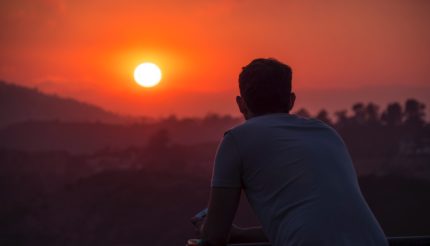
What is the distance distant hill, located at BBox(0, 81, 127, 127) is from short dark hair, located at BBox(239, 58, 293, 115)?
66.5 metres

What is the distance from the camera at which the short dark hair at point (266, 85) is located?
226cm

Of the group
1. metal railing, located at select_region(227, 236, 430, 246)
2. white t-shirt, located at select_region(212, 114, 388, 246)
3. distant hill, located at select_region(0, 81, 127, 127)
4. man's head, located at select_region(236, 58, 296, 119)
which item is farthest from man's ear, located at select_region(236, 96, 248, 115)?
distant hill, located at select_region(0, 81, 127, 127)

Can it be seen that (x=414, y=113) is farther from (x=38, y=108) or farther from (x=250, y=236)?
(x=38, y=108)

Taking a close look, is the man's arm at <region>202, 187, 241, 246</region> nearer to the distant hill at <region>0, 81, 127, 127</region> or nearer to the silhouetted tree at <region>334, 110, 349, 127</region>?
the silhouetted tree at <region>334, 110, 349, 127</region>

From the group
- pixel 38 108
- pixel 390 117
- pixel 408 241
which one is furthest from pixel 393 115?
pixel 38 108

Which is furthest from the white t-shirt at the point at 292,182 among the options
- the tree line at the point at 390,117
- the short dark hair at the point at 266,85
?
the tree line at the point at 390,117

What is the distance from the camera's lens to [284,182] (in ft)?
7.11

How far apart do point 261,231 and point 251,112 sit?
0.45 m

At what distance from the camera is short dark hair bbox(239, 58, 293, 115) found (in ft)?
7.43

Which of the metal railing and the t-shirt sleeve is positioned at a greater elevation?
the t-shirt sleeve

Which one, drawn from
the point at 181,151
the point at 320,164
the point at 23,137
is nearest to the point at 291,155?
the point at 320,164

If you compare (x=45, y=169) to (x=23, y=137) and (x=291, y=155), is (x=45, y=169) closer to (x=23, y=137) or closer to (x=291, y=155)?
(x=23, y=137)

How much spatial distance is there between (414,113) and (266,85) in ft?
118

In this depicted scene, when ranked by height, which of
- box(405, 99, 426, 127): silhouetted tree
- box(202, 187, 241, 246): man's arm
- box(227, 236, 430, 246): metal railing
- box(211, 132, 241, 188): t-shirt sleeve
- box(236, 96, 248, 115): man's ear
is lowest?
box(405, 99, 426, 127): silhouetted tree
